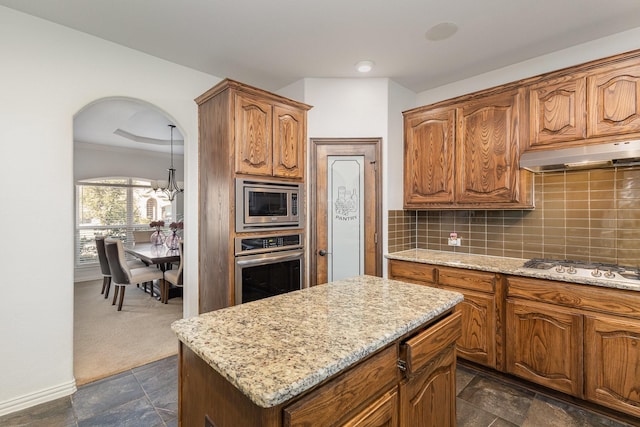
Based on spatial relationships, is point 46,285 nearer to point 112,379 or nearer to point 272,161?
point 112,379

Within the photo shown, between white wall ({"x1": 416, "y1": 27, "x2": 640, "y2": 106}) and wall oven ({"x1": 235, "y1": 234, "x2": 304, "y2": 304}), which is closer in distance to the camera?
white wall ({"x1": 416, "y1": 27, "x2": 640, "y2": 106})

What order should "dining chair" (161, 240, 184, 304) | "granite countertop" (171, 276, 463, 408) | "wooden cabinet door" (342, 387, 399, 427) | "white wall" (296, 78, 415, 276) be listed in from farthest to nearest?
"dining chair" (161, 240, 184, 304) → "white wall" (296, 78, 415, 276) → "wooden cabinet door" (342, 387, 399, 427) → "granite countertop" (171, 276, 463, 408)

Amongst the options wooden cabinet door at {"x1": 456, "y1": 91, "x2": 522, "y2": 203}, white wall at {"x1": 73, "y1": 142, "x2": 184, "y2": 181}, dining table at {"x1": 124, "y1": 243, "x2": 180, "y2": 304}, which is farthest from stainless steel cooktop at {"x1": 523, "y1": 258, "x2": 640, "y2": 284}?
white wall at {"x1": 73, "y1": 142, "x2": 184, "y2": 181}

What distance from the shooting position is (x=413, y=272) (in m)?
2.90

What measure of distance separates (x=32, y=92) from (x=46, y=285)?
4.54 feet

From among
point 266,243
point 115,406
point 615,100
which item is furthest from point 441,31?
point 115,406

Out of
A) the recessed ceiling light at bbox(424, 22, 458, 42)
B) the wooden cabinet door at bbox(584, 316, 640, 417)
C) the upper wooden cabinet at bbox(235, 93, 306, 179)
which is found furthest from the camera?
the upper wooden cabinet at bbox(235, 93, 306, 179)

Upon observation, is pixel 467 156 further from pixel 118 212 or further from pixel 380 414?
pixel 118 212

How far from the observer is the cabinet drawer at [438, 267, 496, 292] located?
243cm

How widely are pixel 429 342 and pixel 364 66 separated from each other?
250 cm

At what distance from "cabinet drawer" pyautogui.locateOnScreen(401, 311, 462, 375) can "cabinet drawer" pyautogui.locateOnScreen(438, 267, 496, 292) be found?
1101 millimetres

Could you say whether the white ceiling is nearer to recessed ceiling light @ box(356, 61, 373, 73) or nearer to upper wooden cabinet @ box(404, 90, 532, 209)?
recessed ceiling light @ box(356, 61, 373, 73)

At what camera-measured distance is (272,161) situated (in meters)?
2.74

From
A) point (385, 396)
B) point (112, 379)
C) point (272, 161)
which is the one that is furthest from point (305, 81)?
point (112, 379)
